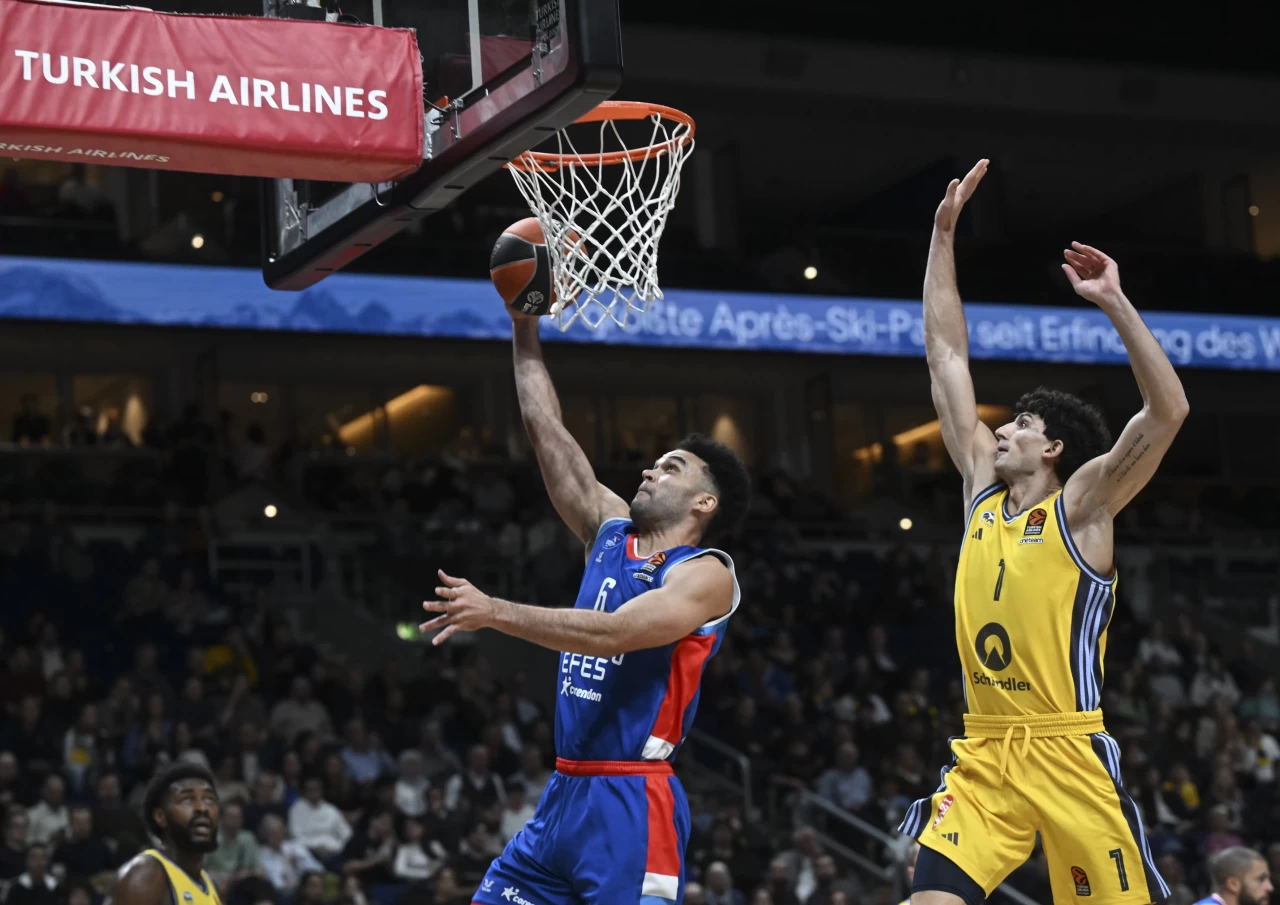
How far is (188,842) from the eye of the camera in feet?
19.1

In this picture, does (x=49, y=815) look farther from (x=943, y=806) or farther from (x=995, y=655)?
(x=995, y=655)

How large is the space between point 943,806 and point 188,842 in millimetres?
2672

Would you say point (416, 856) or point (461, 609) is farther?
point (416, 856)

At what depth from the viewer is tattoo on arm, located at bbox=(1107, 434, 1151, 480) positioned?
4648 mm

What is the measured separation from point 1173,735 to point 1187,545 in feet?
20.1

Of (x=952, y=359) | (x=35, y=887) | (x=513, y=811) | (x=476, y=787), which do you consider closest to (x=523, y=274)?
(x=952, y=359)

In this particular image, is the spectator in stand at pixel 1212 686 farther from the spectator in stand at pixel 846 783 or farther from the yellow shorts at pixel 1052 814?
the yellow shorts at pixel 1052 814

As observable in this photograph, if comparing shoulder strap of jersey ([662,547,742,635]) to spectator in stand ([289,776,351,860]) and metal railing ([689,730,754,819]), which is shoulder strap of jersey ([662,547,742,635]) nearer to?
spectator in stand ([289,776,351,860])

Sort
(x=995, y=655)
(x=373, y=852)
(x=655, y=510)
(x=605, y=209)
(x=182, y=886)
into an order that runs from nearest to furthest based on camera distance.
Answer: (x=995, y=655)
(x=655, y=510)
(x=182, y=886)
(x=605, y=209)
(x=373, y=852)

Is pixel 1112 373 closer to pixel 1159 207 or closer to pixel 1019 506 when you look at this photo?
pixel 1159 207

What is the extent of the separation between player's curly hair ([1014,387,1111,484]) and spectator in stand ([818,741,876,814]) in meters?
9.09

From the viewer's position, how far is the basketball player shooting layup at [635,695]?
4516 mm

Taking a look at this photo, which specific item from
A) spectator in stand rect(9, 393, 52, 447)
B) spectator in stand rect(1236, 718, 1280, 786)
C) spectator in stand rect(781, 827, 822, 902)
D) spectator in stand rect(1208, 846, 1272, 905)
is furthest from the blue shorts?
spectator in stand rect(9, 393, 52, 447)

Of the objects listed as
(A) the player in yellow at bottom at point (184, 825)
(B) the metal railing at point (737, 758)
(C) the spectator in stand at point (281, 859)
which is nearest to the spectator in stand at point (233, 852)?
(C) the spectator in stand at point (281, 859)
